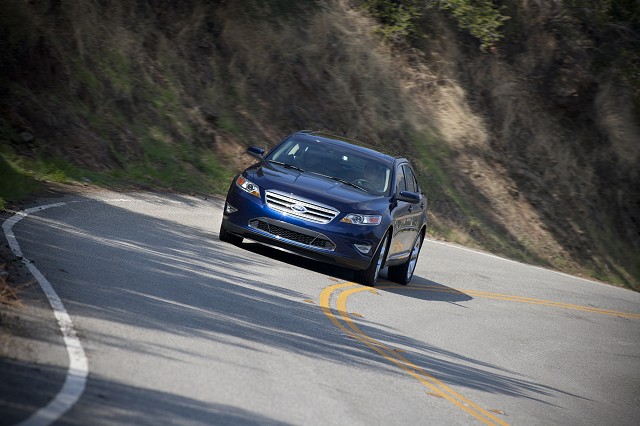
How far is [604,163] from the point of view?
109 feet

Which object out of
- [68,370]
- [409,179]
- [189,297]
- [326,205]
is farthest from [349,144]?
[68,370]

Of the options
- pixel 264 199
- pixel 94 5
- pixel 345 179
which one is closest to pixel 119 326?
pixel 264 199

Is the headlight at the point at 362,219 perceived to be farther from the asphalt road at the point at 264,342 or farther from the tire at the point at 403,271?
the tire at the point at 403,271

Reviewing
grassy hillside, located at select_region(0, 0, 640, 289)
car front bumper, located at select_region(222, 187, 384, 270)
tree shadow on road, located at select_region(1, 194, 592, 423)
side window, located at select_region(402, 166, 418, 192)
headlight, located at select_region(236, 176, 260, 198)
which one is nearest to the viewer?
tree shadow on road, located at select_region(1, 194, 592, 423)

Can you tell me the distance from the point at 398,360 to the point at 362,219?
4047mm

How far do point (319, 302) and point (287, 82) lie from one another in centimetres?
1585

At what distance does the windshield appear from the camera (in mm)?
14641

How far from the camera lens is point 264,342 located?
8906 millimetres

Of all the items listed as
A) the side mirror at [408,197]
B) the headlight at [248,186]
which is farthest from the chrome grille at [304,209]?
the side mirror at [408,197]

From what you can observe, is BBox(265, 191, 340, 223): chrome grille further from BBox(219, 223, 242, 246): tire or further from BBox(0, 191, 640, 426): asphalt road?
BBox(219, 223, 242, 246): tire

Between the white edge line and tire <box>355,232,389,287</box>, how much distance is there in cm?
503

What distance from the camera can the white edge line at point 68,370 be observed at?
18.9 ft

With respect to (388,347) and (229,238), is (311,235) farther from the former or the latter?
(388,347)

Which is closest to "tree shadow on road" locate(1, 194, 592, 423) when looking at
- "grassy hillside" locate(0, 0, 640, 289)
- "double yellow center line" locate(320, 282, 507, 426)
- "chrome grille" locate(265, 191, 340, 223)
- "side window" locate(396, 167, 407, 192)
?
"double yellow center line" locate(320, 282, 507, 426)
